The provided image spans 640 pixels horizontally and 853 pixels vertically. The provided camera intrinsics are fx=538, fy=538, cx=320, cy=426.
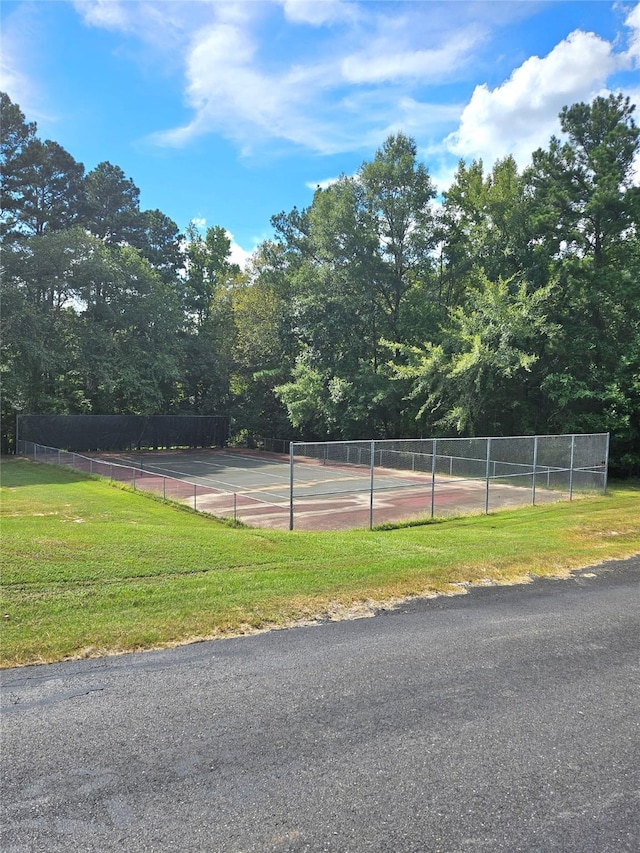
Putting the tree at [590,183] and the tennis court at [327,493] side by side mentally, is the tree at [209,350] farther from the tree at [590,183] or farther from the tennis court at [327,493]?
the tree at [590,183]

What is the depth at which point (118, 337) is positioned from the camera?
41250mm

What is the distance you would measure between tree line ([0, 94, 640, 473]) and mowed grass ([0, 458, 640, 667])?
1510 cm

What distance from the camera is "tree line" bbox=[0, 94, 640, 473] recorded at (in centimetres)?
2584

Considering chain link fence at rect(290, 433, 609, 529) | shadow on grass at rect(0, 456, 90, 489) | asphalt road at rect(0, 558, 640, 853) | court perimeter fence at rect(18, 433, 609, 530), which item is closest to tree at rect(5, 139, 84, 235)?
shadow on grass at rect(0, 456, 90, 489)

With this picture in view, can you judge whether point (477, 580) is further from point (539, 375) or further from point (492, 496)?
point (539, 375)

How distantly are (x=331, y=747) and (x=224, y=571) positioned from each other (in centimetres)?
434

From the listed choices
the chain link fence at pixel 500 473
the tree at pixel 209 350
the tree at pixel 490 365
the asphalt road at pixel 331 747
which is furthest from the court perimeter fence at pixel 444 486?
the tree at pixel 209 350

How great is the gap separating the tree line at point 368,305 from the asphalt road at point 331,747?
70.1ft

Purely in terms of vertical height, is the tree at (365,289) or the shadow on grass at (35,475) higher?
the tree at (365,289)

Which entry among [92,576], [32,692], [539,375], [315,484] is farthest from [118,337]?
[32,692]

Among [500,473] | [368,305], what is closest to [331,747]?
[500,473]

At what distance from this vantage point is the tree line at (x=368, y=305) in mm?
25844

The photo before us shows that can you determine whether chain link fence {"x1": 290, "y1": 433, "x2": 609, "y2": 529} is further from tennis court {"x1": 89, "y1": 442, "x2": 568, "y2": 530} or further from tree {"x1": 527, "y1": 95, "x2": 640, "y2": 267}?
tree {"x1": 527, "y1": 95, "x2": 640, "y2": 267}

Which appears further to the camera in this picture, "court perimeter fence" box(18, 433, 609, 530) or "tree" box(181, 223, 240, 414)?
"tree" box(181, 223, 240, 414)
